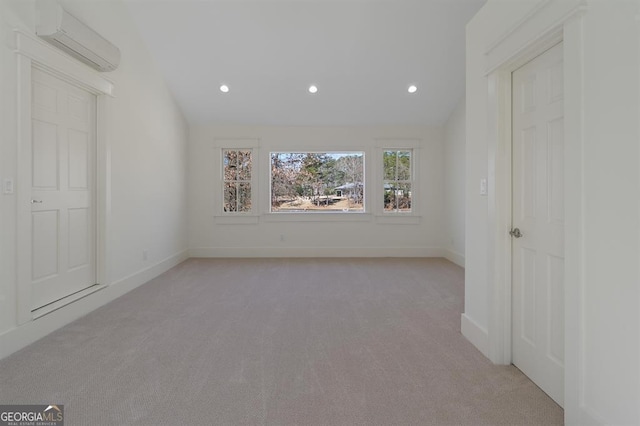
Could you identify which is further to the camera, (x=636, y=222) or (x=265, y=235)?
(x=265, y=235)

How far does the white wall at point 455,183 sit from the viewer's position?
5801 mm

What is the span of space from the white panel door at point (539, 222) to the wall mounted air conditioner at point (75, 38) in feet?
11.3

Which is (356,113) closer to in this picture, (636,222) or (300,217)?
(300,217)

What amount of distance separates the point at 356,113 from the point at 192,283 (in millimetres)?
3872

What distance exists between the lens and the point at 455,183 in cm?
608

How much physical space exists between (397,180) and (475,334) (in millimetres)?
4357

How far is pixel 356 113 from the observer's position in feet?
20.6

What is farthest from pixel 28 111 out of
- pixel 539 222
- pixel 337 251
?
pixel 337 251

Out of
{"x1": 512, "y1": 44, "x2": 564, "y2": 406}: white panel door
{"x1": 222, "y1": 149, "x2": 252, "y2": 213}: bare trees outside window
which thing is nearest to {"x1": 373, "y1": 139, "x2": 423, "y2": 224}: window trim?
{"x1": 222, "y1": 149, "x2": 252, "y2": 213}: bare trees outside window

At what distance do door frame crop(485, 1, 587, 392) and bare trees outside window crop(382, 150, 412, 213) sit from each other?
425cm

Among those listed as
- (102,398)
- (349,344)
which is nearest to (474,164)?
(349,344)

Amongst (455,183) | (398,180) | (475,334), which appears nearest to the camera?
(475,334)

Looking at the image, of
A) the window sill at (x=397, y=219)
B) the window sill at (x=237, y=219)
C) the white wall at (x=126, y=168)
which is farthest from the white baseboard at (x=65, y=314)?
the window sill at (x=397, y=219)

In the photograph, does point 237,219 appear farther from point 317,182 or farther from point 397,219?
point 397,219
